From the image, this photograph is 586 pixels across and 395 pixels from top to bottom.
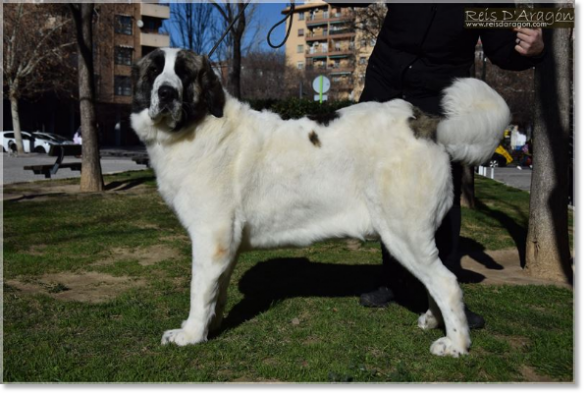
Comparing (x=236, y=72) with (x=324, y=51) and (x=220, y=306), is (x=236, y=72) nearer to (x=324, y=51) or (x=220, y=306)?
(x=220, y=306)

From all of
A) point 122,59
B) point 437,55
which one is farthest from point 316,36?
point 437,55

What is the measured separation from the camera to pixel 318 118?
381 cm

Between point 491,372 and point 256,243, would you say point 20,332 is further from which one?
point 491,372

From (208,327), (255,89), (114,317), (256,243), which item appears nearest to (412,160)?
(256,243)

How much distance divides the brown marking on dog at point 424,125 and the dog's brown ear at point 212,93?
1.39 m

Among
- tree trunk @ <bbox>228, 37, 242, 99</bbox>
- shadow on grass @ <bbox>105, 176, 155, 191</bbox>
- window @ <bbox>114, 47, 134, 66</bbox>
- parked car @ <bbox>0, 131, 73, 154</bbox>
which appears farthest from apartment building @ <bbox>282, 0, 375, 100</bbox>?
shadow on grass @ <bbox>105, 176, 155, 191</bbox>

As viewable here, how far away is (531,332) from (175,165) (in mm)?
3119

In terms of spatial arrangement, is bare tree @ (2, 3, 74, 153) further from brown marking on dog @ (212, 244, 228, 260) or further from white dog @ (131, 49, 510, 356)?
brown marking on dog @ (212, 244, 228, 260)

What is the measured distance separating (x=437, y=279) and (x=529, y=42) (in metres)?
1.90

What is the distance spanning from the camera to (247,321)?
4301 millimetres

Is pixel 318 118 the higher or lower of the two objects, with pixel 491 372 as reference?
higher

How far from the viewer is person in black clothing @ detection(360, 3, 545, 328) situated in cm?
397

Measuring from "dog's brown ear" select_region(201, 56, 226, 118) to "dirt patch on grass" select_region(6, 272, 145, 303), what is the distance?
7.54 feet

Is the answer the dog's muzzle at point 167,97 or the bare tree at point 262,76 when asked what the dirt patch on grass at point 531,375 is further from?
the bare tree at point 262,76
